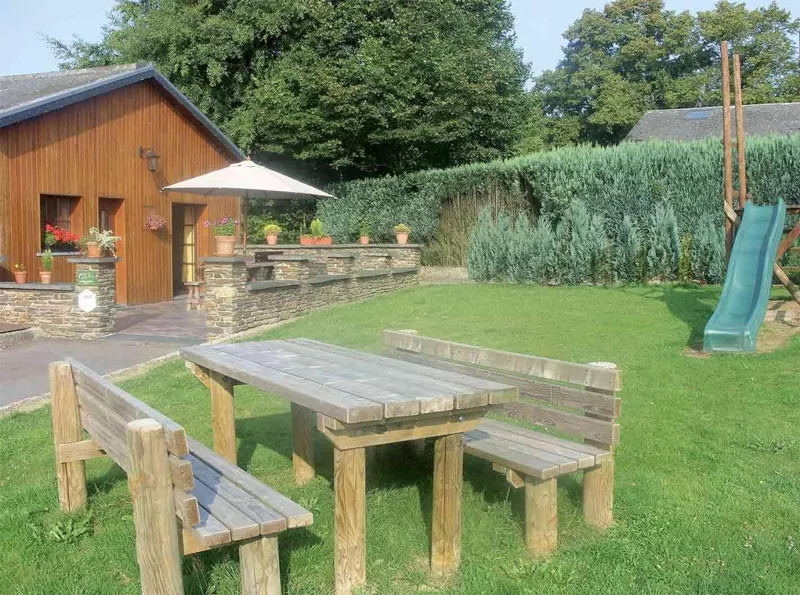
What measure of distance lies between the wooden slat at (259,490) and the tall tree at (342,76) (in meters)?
20.3

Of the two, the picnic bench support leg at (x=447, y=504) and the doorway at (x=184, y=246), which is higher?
the doorway at (x=184, y=246)

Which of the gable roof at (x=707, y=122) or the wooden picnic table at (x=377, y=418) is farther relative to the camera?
the gable roof at (x=707, y=122)

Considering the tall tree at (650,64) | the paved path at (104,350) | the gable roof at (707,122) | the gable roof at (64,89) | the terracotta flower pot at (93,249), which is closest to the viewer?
the paved path at (104,350)

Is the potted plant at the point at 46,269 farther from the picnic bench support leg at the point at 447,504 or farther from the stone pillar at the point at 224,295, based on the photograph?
the picnic bench support leg at the point at 447,504

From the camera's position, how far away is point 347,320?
11461 millimetres

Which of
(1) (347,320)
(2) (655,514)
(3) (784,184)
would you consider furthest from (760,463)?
(3) (784,184)

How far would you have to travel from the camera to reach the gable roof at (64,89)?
1298 cm

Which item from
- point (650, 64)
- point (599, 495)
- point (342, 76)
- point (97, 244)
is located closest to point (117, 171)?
point (97, 244)

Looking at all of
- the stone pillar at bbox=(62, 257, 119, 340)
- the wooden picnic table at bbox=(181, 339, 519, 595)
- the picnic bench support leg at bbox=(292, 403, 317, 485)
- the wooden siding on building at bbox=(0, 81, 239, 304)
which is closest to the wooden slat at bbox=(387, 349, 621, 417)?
the wooden picnic table at bbox=(181, 339, 519, 595)

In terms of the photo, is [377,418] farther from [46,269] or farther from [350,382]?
[46,269]

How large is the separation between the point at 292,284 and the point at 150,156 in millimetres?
6091

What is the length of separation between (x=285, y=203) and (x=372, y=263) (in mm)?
11284

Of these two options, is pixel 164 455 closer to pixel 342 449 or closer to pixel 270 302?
pixel 342 449

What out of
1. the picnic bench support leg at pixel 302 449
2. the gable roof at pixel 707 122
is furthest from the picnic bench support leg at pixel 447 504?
the gable roof at pixel 707 122
